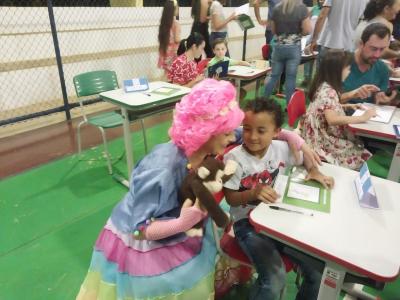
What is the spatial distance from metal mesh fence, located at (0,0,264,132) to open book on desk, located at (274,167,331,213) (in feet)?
11.3

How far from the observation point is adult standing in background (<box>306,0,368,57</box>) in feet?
11.9

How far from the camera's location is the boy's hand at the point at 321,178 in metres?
1.37

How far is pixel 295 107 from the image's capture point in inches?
87.1

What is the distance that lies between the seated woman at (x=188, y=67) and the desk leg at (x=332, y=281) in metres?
2.57

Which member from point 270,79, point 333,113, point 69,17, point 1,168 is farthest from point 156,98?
point 69,17

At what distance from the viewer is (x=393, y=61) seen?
3.70 meters

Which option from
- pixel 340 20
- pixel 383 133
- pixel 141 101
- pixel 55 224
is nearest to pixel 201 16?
pixel 340 20

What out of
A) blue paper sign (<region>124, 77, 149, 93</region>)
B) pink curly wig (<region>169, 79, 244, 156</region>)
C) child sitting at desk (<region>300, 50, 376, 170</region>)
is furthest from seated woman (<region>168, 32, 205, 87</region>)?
pink curly wig (<region>169, 79, 244, 156</region>)

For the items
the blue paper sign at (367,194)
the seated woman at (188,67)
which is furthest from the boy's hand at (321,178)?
the seated woman at (188,67)

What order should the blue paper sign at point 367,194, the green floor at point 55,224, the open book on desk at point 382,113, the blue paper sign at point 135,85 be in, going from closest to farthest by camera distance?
the blue paper sign at point 367,194, the green floor at point 55,224, the open book on desk at point 382,113, the blue paper sign at point 135,85

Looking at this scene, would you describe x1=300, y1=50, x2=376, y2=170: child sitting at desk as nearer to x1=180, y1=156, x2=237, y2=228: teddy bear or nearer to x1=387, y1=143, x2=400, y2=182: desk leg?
x1=387, y1=143, x2=400, y2=182: desk leg

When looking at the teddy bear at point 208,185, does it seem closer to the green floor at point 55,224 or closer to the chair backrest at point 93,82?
the green floor at point 55,224

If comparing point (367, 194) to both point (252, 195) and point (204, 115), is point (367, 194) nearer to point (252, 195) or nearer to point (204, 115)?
point (252, 195)

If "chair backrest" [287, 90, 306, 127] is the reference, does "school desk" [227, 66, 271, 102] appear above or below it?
below
